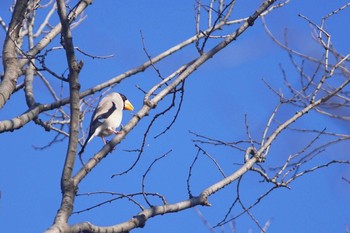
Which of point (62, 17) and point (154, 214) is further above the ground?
point (62, 17)

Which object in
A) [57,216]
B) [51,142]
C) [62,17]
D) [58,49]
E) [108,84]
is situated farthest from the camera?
[51,142]

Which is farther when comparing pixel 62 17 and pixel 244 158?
pixel 244 158

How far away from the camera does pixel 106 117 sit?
614 centimetres

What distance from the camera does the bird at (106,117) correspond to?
234 inches

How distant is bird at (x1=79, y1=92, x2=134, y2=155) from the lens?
19.5 feet

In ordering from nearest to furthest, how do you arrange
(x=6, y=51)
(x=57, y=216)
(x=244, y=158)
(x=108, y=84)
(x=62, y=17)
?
(x=57, y=216)
(x=62, y=17)
(x=244, y=158)
(x=108, y=84)
(x=6, y=51)

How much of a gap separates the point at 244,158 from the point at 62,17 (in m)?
1.18

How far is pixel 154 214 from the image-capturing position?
9.34 feet

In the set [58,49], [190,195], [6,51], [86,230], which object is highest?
[58,49]

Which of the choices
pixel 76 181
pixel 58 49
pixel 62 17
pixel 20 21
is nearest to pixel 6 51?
pixel 20 21

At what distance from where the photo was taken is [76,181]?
2691 millimetres

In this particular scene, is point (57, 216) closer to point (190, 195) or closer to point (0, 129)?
point (190, 195)

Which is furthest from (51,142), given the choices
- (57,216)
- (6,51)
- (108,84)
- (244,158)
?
(57,216)

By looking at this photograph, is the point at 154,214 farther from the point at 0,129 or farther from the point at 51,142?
the point at 51,142
